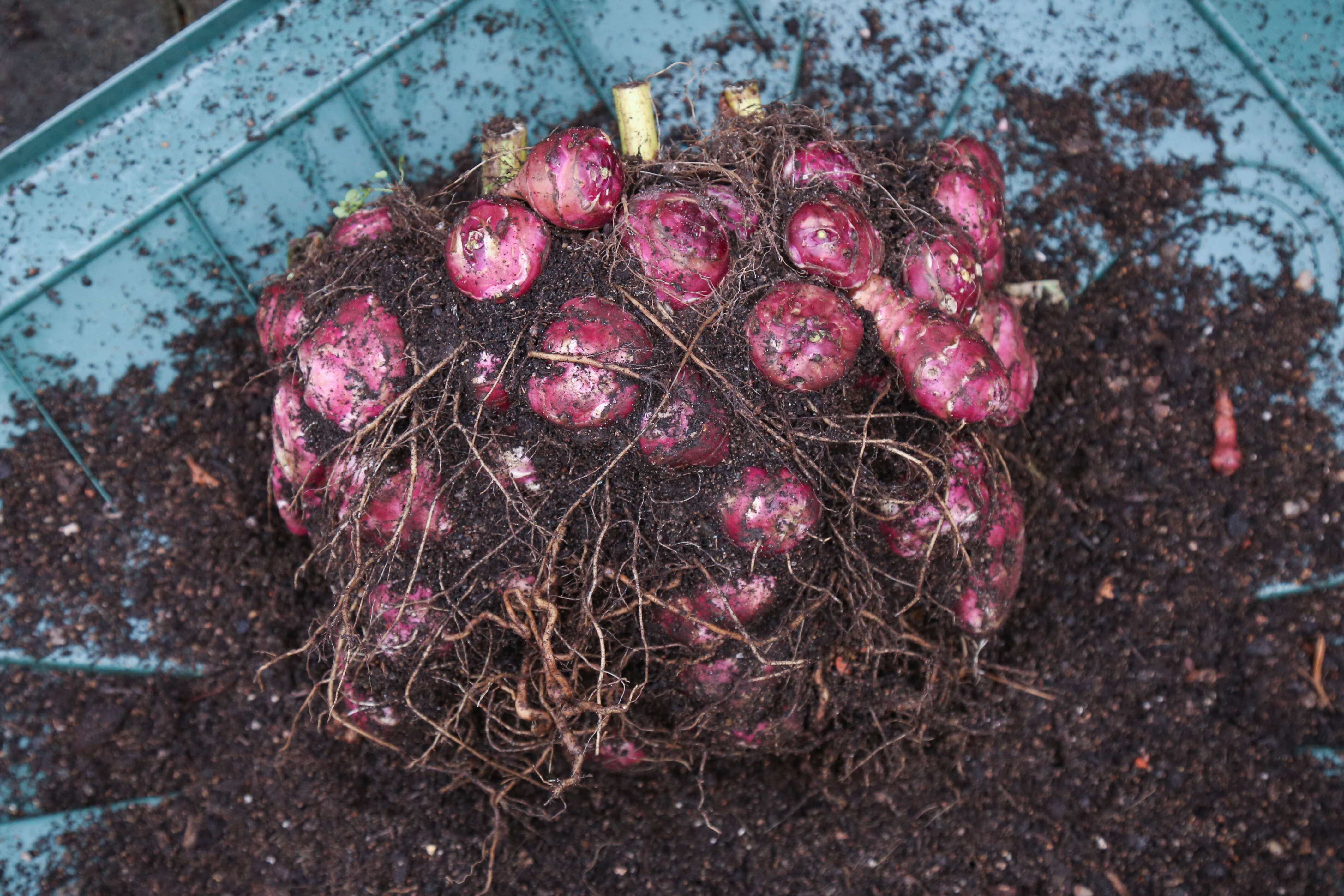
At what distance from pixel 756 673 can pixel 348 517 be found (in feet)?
1.80

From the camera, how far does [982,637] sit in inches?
48.3

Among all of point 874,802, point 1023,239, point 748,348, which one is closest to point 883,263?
point 748,348

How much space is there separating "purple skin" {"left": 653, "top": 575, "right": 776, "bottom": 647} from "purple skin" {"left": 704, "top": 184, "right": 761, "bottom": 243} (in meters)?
0.42

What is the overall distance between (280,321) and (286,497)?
0.25 meters

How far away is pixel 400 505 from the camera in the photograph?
Answer: 1075mm

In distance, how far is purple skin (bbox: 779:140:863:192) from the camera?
1.10 m

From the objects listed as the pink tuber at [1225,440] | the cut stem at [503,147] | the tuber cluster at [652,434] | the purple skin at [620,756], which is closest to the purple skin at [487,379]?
the tuber cluster at [652,434]

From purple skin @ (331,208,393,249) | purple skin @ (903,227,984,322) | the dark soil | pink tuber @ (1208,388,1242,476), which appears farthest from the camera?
pink tuber @ (1208,388,1242,476)

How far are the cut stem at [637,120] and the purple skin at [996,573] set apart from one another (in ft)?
2.17

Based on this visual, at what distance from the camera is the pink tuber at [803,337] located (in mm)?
980

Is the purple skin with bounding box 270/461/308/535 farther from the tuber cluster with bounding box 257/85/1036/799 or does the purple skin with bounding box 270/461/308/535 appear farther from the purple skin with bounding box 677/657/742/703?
the purple skin with bounding box 677/657/742/703

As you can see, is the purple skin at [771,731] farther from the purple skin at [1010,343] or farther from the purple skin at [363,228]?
the purple skin at [363,228]

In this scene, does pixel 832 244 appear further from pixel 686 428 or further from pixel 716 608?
pixel 716 608

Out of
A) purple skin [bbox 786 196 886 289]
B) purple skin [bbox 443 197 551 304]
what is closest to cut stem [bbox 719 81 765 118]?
purple skin [bbox 786 196 886 289]
